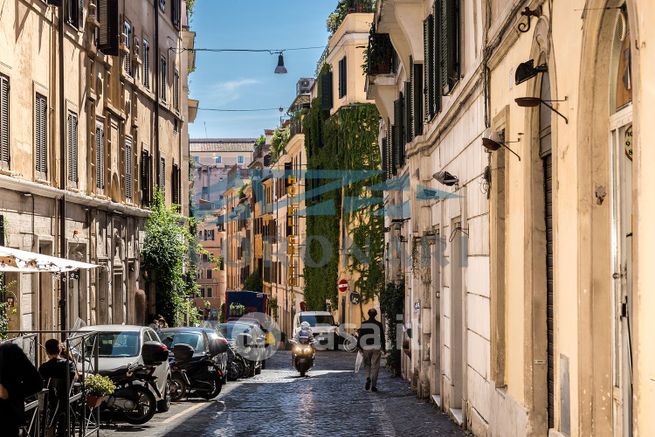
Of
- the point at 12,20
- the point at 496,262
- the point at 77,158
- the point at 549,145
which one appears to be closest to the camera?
the point at 549,145

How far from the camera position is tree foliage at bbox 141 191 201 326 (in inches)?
1330

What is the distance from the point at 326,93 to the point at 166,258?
21.6 metres

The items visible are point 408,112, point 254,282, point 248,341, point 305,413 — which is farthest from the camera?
point 254,282

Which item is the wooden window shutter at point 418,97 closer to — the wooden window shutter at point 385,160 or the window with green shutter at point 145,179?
the wooden window shutter at point 385,160

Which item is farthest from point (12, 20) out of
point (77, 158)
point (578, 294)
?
point (578, 294)

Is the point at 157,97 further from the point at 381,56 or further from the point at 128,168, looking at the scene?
the point at 381,56

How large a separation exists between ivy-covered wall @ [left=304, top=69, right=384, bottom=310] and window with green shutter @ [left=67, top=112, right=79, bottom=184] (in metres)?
19.1

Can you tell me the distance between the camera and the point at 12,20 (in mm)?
20141

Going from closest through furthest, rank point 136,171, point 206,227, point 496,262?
point 496,262, point 136,171, point 206,227

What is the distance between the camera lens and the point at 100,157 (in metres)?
28.0

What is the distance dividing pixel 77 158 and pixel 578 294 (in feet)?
60.0

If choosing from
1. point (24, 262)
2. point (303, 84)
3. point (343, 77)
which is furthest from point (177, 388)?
point (303, 84)

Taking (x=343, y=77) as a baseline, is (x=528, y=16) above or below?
below

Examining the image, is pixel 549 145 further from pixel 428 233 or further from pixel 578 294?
pixel 428 233
